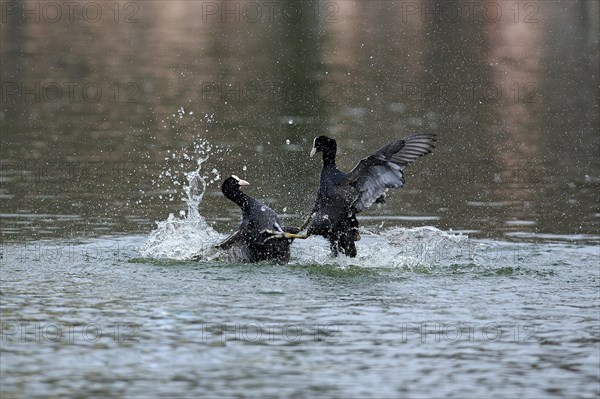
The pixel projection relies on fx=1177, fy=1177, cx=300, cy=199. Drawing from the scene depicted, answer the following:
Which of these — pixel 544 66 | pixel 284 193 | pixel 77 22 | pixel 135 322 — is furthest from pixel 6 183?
pixel 77 22

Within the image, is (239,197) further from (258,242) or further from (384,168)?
(384,168)

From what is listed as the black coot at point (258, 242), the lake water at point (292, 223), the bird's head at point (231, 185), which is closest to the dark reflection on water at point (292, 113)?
the lake water at point (292, 223)

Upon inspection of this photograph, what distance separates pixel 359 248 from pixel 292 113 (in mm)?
12908

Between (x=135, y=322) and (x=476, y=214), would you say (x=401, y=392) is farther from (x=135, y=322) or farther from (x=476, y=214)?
(x=476, y=214)

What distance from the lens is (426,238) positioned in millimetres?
13469

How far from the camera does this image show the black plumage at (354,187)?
13141 mm

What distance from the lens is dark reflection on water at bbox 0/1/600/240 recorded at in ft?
57.6

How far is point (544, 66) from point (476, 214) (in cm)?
1973

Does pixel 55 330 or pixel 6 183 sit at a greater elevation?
pixel 6 183

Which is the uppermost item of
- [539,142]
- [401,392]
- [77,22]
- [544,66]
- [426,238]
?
[77,22]

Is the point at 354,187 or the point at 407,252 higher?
the point at 354,187

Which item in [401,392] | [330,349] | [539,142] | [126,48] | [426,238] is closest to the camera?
[401,392]

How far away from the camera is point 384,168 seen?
43.3 feet

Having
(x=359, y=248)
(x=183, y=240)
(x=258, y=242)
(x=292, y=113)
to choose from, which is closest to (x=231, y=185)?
(x=258, y=242)
